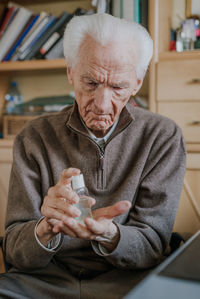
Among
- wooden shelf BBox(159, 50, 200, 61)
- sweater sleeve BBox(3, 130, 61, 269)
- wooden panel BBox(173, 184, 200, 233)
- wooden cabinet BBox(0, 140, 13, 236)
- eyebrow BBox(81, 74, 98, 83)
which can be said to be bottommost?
wooden panel BBox(173, 184, 200, 233)

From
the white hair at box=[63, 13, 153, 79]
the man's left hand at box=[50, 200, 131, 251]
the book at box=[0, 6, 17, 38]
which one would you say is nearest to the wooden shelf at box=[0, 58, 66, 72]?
the book at box=[0, 6, 17, 38]

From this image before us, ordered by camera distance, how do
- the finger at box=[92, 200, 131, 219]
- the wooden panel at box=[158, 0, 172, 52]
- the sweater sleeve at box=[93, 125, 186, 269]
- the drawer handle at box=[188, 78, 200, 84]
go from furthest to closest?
the wooden panel at box=[158, 0, 172, 52] < the drawer handle at box=[188, 78, 200, 84] < the sweater sleeve at box=[93, 125, 186, 269] < the finger at box=[92, 200, 131, 219]

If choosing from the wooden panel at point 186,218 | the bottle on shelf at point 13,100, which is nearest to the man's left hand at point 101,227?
the wooden panel at point 186,218

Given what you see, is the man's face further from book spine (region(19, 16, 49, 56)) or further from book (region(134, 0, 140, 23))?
book spine (region(19, 16, 49, 56))

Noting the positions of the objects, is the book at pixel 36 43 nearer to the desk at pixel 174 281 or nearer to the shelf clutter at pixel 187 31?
the shelf clutter at pixel 187 31

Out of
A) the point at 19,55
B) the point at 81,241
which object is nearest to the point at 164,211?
the point at 81,241

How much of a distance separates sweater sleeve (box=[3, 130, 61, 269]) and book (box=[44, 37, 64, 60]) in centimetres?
93

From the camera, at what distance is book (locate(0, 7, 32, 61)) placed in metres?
2.17

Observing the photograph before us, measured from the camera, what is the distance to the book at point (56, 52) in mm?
2123

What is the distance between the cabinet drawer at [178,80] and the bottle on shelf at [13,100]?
916mm

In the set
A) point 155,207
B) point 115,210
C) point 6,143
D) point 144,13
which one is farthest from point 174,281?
point 6,143

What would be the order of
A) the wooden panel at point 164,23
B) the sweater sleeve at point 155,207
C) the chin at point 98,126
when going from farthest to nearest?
the wooden panel at point 164,23 < the chin at point 98,126 < the sweater sleeve at point 155,207

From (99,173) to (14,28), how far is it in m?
1.32

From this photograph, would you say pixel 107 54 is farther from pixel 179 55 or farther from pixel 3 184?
pixel 3 184
